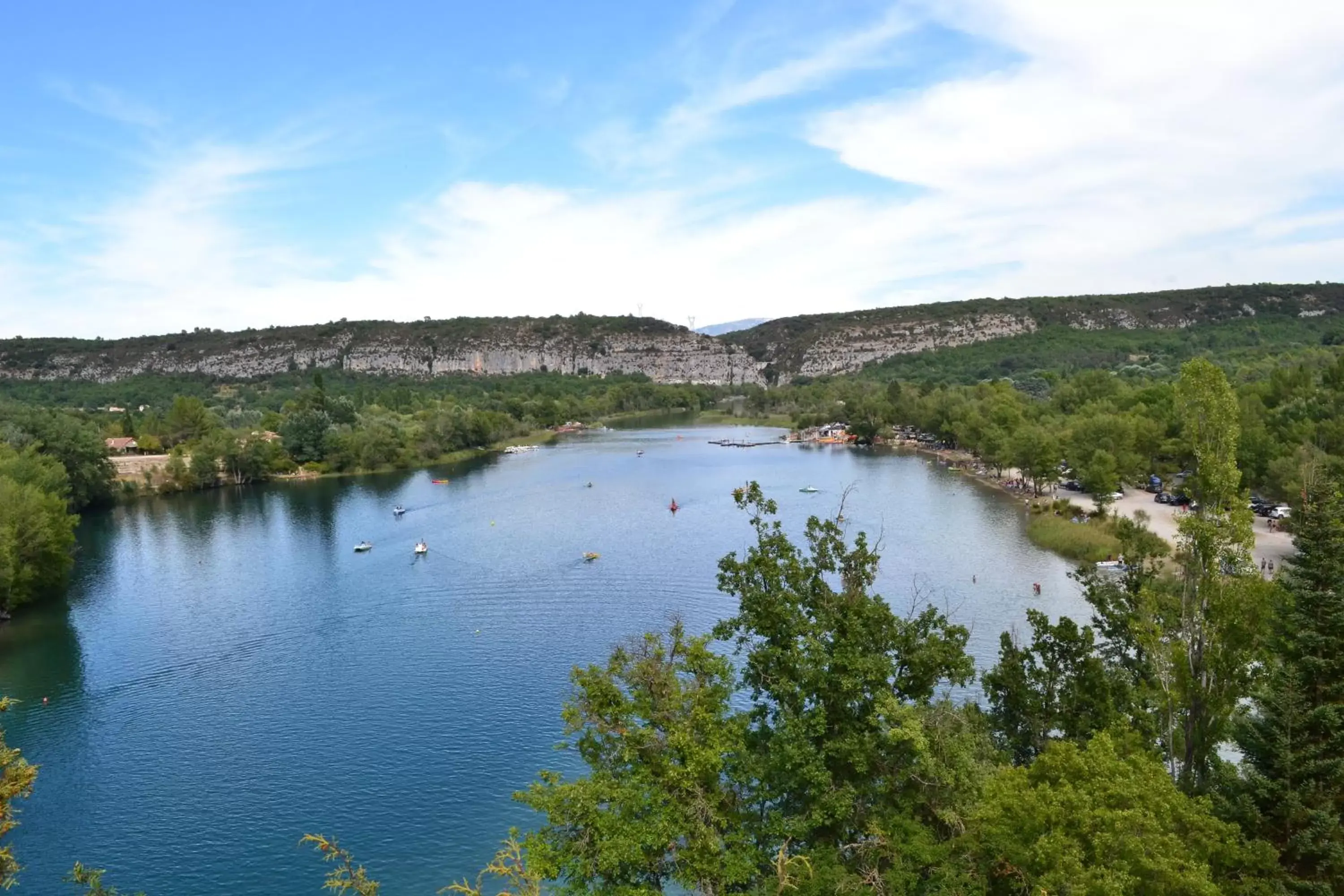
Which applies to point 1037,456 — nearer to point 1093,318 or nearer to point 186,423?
point 186,423

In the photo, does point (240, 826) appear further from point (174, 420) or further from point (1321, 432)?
point (174, 420)

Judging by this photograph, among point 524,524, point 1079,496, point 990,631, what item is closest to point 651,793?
point 990,631

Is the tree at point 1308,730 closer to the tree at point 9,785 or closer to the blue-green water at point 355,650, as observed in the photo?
the blue-green water at point 355,650

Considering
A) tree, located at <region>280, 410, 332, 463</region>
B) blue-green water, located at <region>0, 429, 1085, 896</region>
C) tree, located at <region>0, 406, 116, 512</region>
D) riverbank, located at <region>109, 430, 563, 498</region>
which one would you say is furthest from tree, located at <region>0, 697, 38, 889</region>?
tree, located at <region>280, 410, 332, 463</region>

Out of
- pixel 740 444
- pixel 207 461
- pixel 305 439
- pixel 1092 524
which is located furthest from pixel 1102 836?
pixel 740 444

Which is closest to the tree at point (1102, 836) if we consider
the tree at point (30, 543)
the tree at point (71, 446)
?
the tree at point (30, 543)

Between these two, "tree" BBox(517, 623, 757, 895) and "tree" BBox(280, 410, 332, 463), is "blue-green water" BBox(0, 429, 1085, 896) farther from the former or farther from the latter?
"tree" BBox(280, 410, 332, 463)

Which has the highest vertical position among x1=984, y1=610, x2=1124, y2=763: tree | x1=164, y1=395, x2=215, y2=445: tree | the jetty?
x1=164, y1=395, x2=215, y2=445: tree
